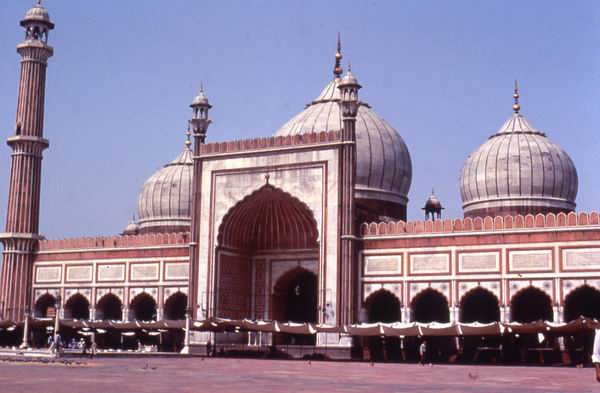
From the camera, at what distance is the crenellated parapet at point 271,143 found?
32719 mm

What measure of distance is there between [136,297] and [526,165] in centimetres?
1673

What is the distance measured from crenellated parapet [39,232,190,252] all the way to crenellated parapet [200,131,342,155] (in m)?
3.72

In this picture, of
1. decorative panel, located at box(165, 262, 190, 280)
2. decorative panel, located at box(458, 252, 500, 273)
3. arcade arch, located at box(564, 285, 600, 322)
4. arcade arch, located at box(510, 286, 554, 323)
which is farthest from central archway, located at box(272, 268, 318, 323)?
arcade arch, located at box(564, 285, 600, 322)

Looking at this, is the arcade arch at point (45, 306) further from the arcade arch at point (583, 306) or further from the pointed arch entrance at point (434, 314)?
the arcade arch at point (583, 306)

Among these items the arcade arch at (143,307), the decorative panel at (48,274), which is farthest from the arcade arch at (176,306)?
the decorative panel at (48,274)

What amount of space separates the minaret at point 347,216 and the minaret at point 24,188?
15136 millimetres

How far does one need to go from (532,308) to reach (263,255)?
10.7 m

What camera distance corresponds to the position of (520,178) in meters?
35.1

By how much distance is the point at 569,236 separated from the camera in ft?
93.6

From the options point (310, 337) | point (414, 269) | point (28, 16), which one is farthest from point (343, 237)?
point (28, 16)

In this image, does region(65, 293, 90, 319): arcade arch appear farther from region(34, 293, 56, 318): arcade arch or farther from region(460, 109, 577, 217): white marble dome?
region(460, 109, 577, 217): white marble dome

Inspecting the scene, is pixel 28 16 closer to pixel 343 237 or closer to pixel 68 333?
pixel 68 333

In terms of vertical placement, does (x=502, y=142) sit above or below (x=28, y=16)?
below

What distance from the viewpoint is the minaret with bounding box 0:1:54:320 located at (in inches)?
1533
